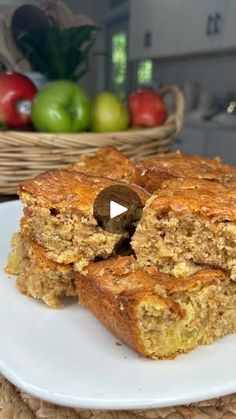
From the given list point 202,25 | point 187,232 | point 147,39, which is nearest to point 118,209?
point 187,232

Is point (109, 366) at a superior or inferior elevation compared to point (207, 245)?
inferior

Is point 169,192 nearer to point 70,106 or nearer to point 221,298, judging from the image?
point 221,298

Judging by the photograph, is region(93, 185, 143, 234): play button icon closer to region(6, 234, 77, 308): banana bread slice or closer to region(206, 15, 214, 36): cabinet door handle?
region(6, 234, 77, 308): banana bread slice

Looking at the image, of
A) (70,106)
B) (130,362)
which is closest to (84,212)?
(130,362)

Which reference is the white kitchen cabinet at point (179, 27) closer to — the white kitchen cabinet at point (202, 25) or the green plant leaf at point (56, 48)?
the white kitchen cabinet at point (202, 25)

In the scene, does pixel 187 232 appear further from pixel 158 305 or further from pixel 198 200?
pixel 158 305

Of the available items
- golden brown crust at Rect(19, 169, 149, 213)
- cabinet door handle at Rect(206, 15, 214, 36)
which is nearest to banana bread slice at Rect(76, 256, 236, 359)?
golden brown crust at Rect(19, 169, 149, 213)
